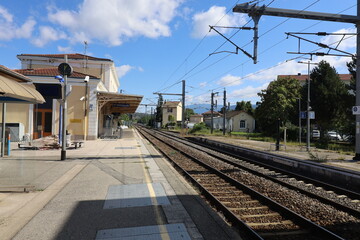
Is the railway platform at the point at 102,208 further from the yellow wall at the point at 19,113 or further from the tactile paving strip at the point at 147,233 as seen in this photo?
the yellow wall at the point at 19,113

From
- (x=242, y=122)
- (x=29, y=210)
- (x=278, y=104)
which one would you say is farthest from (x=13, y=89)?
(x=242, y=122)

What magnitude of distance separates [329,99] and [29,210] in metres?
42.0

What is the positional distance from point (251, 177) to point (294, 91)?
41463mm

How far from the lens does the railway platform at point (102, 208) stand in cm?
446

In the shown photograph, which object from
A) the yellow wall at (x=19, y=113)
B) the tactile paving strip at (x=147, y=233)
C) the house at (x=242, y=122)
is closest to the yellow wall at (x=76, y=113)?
the yellow wall at (x=19, y=113)

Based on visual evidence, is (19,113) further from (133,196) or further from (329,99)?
(329,99)

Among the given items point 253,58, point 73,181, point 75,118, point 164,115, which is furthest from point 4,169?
point 164,115

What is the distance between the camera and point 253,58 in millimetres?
12984

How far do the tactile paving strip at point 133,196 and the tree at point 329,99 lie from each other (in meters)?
38.7

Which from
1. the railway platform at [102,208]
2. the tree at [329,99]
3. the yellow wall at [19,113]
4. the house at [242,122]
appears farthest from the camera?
the house at [242,122]

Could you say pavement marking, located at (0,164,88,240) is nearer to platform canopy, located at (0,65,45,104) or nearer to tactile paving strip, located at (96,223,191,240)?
tactile paving strip, located at (96,223,191,240)

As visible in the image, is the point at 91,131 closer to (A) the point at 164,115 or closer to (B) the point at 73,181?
(B) the point at 73,181

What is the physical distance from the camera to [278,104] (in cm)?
4538

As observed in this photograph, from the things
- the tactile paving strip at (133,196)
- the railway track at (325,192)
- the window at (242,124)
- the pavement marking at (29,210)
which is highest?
the window at (242,124)
